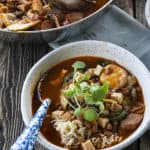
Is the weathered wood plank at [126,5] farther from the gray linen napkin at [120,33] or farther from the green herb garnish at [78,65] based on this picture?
the green herb garnish at [78,65]

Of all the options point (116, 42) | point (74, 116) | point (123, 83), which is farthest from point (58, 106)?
point (116, 42)

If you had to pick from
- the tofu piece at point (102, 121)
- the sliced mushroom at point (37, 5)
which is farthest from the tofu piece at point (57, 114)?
the sliced mushroom at point (37, 5)

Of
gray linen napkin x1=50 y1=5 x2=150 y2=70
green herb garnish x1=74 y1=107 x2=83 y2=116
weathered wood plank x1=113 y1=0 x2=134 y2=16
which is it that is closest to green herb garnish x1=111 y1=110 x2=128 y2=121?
green herb garnish x1=74 y1=107 x2=83 y2=116

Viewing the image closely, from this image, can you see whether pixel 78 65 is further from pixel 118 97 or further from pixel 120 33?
pixel 120 33

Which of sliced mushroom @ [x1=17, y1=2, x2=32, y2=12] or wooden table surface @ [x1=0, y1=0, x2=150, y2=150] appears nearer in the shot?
wooden table surface @ [x1=0, y1=0, x2=150, y2=150]

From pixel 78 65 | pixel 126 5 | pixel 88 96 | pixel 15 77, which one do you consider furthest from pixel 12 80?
pixel 126 5

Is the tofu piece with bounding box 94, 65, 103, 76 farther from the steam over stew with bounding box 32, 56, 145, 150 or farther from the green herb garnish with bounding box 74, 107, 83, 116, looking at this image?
the green herb garnish with bounding box 74, 107, 83, 116
